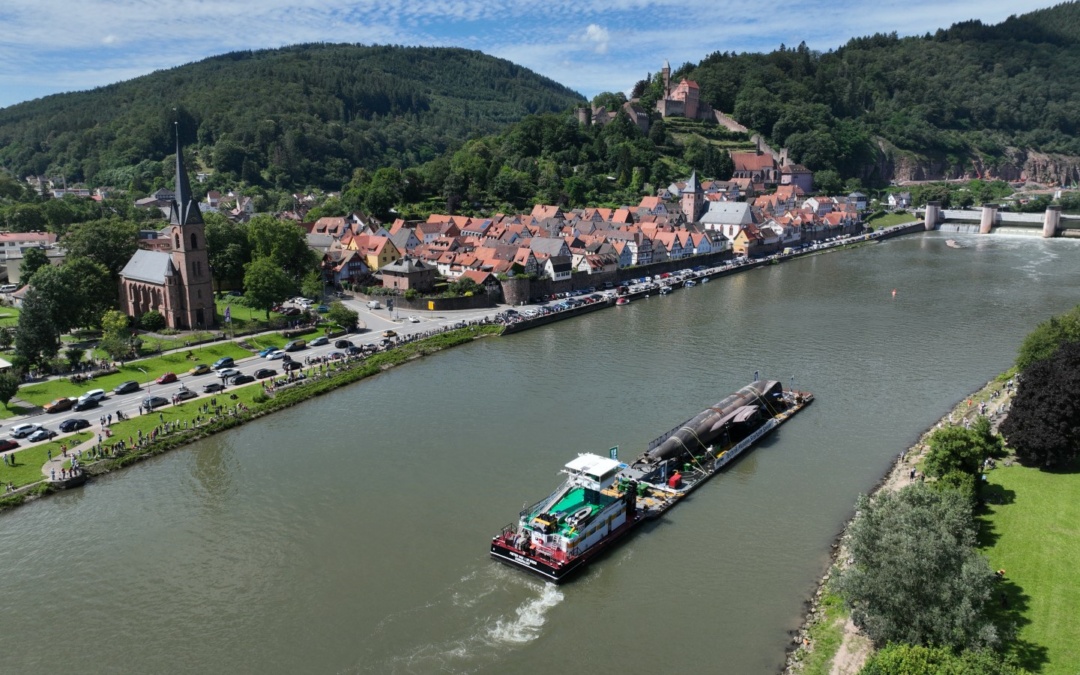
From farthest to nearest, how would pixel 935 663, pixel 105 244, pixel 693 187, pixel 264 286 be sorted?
pixel 693 187 < pixel 105 244 < pixel 264 286 < pixel 935 663

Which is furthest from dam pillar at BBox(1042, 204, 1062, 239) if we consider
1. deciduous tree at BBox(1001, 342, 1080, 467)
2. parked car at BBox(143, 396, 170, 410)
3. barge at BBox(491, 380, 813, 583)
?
parked car at BBox(143, 396, 170, 410)

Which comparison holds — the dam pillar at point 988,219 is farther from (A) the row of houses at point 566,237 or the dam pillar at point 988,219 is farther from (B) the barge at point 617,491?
(B) the barge at point 617,491

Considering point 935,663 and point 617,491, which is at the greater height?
point 935,663

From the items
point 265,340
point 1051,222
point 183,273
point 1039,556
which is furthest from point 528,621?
point 1051,222

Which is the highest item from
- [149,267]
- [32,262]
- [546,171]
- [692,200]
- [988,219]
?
[546,171]

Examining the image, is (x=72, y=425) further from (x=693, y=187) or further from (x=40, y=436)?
(x=693, y=187)

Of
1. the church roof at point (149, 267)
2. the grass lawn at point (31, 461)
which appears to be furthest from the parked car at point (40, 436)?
the church roof at point (149, 267)

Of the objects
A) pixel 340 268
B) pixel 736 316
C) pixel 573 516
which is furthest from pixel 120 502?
pixel 736 316
